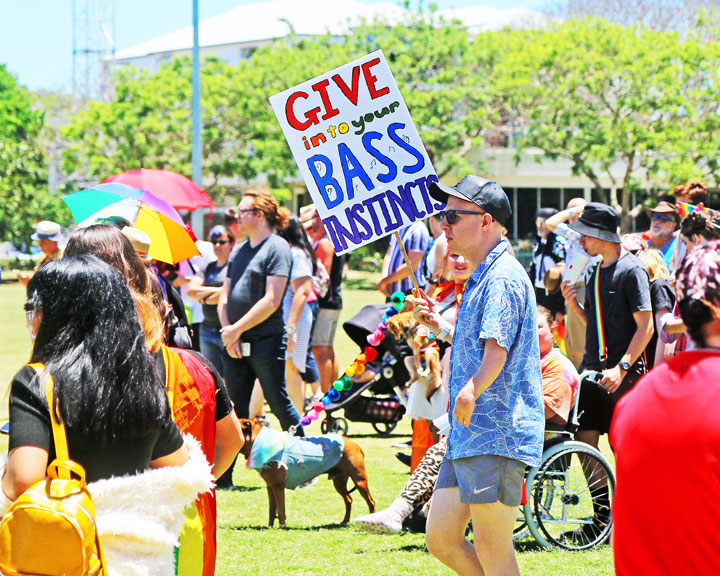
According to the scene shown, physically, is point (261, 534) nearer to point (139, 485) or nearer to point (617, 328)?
point (617, 328)

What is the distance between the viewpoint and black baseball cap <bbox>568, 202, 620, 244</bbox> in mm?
6512

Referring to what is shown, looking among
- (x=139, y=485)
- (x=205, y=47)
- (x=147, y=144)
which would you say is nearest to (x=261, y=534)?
(x=139, y=485)

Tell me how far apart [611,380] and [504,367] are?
7.46ft

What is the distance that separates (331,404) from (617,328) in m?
3.57

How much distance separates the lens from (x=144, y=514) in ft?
9.75

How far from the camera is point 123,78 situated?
145ft

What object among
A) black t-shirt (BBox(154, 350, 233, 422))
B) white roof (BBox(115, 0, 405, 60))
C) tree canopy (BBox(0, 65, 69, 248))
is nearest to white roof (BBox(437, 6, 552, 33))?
white roof (BBox(115, 0, 405, 60))

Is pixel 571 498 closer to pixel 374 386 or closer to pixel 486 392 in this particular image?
pixel 486 392

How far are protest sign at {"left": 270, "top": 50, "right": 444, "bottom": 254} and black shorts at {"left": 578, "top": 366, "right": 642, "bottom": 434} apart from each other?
168 centimetres

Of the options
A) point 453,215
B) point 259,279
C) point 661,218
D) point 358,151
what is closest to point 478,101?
point 661,218

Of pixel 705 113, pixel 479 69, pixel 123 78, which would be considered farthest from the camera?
pixel 123 78

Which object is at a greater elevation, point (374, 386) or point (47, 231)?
point (47, 231)

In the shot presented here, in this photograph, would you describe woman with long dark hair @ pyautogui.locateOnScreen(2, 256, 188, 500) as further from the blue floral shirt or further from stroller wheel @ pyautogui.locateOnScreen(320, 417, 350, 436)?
stroller wheel @ pyautogui.locateOnScreen(320, 417, 350, 436)

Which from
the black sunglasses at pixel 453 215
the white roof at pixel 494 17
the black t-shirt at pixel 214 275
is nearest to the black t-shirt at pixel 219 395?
the black sunglasses at pixel 453 215
